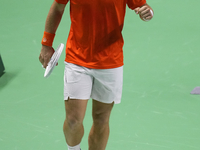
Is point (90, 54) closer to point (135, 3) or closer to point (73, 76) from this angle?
point (73, 76)

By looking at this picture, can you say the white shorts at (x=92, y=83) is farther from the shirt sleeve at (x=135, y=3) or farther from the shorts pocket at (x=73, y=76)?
the shirt sleeve at (x=135, y=3)

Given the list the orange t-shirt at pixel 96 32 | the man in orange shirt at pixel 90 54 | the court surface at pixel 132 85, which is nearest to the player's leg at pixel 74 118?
the man in orange shirt at pixel 90 54

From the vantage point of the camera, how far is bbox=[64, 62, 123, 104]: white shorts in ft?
7.84

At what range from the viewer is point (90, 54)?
2.39 metres

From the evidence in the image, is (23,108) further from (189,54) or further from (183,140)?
(189,54)

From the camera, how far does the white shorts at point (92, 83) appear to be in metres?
2.39

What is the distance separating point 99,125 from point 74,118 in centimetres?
27

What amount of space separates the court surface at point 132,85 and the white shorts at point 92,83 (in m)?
0.77

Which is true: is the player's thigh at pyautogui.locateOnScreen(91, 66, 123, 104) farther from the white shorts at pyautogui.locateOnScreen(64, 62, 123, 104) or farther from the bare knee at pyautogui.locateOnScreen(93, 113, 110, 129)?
the bare knee at pyautogui.locateOnScreen(93, 113, 110, 129)

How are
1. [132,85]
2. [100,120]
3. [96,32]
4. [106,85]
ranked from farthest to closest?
[132,85]
[100,120]
[106,85]
[96,32]

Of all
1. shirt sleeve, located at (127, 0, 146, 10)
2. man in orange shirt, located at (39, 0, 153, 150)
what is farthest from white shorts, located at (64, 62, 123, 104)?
shirt sleeve, located at (127, 0, 146, 10)

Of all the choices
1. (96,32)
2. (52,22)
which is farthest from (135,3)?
(52,22)

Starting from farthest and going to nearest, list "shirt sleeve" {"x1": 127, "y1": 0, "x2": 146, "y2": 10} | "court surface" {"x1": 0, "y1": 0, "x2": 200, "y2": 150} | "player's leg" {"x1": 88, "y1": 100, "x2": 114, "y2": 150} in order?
A: 1. "court surface" {"x1": 0, "y1": 0, "x2": 200, "y2": 150}
2. "player's leg" {"x1": 88, "y1": 100, "x2": 114, "y2": 150}
3. "shirt sleeve" {"x1": 127, "y1": 0, "x2": 146, "y2": 10}

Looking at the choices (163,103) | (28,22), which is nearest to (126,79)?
(163,103)
